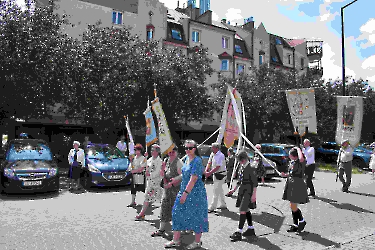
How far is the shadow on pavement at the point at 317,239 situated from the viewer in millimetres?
5578

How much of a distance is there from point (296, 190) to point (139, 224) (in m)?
3.26

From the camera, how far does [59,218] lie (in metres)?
7.36

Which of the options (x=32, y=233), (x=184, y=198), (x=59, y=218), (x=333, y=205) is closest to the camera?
(x=184, y=198)

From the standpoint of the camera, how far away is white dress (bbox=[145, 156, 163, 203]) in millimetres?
7156

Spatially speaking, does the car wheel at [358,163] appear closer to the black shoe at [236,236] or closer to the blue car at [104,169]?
the blue car at [104,169]

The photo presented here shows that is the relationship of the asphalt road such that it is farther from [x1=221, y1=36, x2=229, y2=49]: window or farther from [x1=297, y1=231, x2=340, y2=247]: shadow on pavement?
[x1=221, y1=36, x2=229, y2=49]: window

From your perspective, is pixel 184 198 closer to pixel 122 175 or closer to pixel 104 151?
pixel 122 175

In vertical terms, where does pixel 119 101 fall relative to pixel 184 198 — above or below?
above

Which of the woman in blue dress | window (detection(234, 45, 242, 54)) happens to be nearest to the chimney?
window (detection(234, 45, 242, 54))

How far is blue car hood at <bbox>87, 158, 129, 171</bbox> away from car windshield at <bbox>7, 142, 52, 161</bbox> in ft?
5.11

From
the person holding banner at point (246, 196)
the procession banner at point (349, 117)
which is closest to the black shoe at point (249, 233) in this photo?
the person holding banner at point (246, 196)

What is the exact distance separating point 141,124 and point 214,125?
43.7 ft

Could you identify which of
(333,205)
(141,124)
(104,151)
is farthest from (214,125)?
(333,205)

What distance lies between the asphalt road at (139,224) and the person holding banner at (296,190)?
0.76 ft
